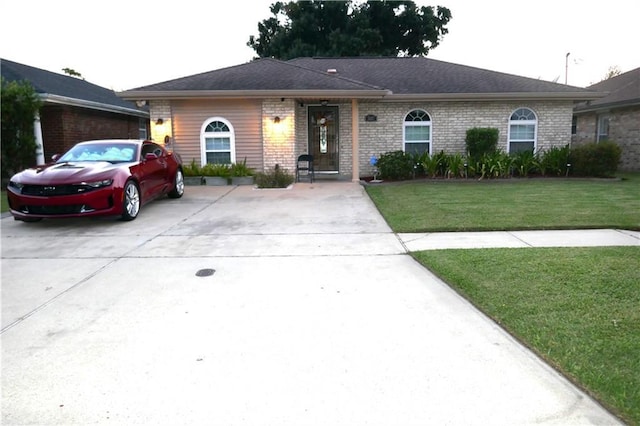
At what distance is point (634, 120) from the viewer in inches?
703

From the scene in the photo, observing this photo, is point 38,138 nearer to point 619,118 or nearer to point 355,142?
point 355,142

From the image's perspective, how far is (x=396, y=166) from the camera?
549 inches

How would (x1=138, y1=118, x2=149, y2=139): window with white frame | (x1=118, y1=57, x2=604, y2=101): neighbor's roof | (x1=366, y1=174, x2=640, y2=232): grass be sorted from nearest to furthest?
1. (x1=366, y1=174, x2=640, y2=232): grass
2. (x1=118, y1=57, x2=604, y2=101): neighbor's roof
3. (x1=138, y1=118, x2=149, y2=139): window with white frame

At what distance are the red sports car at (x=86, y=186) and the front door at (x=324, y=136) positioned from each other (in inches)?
290

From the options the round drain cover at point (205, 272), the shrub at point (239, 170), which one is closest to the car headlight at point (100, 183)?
the round drain cover at point (205, 272)

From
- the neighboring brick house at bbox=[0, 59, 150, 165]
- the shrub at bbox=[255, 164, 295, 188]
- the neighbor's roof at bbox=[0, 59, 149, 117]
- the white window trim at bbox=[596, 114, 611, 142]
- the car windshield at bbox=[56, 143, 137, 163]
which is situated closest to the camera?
the car windshield at bbox=[56, 143, 137, 163]

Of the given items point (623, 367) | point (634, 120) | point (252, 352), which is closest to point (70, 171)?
point (252, 352)

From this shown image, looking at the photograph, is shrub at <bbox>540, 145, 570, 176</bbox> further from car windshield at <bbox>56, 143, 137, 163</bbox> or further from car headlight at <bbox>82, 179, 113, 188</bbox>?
car headlight at <bbox>82, 179, 113, 188</bbox>

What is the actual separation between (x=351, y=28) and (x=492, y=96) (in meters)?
19.9

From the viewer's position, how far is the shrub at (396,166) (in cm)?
1397

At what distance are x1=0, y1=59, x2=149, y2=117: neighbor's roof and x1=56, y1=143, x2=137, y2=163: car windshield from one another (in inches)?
227

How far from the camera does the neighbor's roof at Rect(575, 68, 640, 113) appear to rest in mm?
17462

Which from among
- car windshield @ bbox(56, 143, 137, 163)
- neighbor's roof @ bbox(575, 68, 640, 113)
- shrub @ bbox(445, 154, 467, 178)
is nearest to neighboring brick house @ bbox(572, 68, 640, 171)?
neighbor's roof @ bbox(575, 68, 640, 113)

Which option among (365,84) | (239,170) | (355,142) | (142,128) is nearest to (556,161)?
(355,142)
